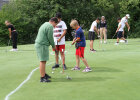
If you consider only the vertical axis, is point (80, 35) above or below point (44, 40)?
above

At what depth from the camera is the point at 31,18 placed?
117 ft

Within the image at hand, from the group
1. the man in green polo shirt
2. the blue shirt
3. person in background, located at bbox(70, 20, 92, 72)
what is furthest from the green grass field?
the blue shirt

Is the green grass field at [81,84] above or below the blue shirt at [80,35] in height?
below

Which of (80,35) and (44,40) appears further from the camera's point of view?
(80,35)

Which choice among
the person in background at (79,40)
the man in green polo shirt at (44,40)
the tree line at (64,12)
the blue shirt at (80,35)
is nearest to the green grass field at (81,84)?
the person in background at (79,40)

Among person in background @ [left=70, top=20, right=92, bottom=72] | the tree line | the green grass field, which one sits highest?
the tree line

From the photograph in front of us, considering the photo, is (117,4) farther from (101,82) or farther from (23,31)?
(101,82)

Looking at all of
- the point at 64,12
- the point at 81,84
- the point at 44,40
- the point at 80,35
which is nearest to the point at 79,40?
the point at 80,35

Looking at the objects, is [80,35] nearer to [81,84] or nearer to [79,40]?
[79,40]

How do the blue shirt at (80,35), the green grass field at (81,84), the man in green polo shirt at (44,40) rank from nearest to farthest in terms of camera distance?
1. the green grass field at (81,84)
2. the man in green polo shirt at (44,40)
3. the blue shirt at (80,35)

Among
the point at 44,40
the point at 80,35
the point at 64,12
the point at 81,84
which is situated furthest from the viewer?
the point at 64,12

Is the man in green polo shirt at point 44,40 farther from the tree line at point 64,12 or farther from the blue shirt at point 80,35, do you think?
the tree line at point 64,12

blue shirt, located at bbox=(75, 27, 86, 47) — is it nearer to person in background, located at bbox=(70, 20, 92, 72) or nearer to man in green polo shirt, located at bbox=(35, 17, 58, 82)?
person in background, located at bbox=(70, 20, 92, 72)

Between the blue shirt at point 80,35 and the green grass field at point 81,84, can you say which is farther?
the blue shirt at point 80,35
